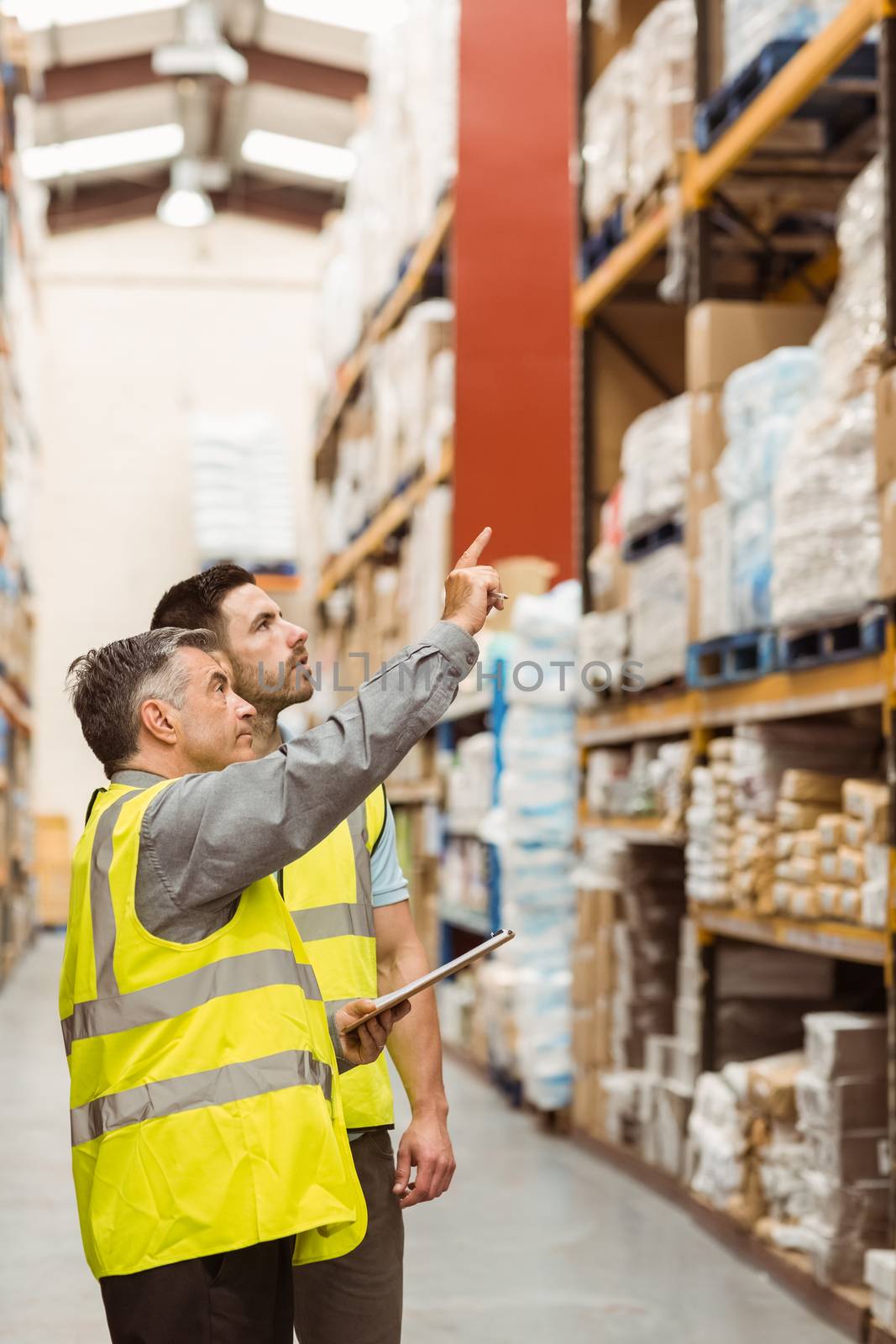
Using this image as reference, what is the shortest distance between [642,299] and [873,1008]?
3192 mm

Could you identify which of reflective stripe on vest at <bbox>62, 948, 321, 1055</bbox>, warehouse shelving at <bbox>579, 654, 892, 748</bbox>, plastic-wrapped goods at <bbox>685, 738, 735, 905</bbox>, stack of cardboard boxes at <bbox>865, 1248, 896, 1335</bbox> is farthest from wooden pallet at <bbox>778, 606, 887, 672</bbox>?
reflective stripe on vest at <bbox>62, 948, 321, 1055</bbox>

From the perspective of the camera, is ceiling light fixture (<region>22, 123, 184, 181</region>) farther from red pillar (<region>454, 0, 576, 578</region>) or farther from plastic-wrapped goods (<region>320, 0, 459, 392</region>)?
red pillar (<region>454, 0, 576, 578</region>)

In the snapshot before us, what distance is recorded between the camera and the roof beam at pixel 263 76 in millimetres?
17422

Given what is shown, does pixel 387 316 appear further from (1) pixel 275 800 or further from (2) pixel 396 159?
(1) pixel 275 800

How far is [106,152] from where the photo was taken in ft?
64.5

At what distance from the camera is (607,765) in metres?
6.86

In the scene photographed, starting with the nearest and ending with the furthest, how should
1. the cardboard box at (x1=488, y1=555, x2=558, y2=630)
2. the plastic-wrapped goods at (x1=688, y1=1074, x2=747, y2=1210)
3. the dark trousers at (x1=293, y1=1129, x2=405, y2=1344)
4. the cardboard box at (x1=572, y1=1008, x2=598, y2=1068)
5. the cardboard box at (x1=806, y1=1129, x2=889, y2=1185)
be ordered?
the dark trousers at (x1=293, y1=1129, x2=405, y2=1344), the cardboard box at (x1=806, y1=1129, x2=889, y2=1185), the plastic-wrapped goods at (x1=688, y1=1074, x2=747, y2=1210), the cardboard box at (x1=572, y1=1008, x2=598, y2=1068), the cardboard box at (x1=488, y1=555, x2=558, y2=630)

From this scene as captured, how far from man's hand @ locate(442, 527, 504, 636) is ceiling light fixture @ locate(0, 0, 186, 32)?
15.3 metres

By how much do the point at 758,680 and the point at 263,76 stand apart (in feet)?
46.6

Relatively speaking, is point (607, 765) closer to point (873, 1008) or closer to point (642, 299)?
point (873, 1008)

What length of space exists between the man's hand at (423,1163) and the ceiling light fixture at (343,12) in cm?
1465

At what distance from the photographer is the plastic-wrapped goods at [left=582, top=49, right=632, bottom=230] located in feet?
21.6

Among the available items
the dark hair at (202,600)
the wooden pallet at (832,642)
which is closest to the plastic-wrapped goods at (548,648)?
the wooden pallet at (832,642)

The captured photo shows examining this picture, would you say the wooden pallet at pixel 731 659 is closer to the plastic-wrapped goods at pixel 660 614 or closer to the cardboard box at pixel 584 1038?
the plastic-wrapped goods at pixel 660 614
